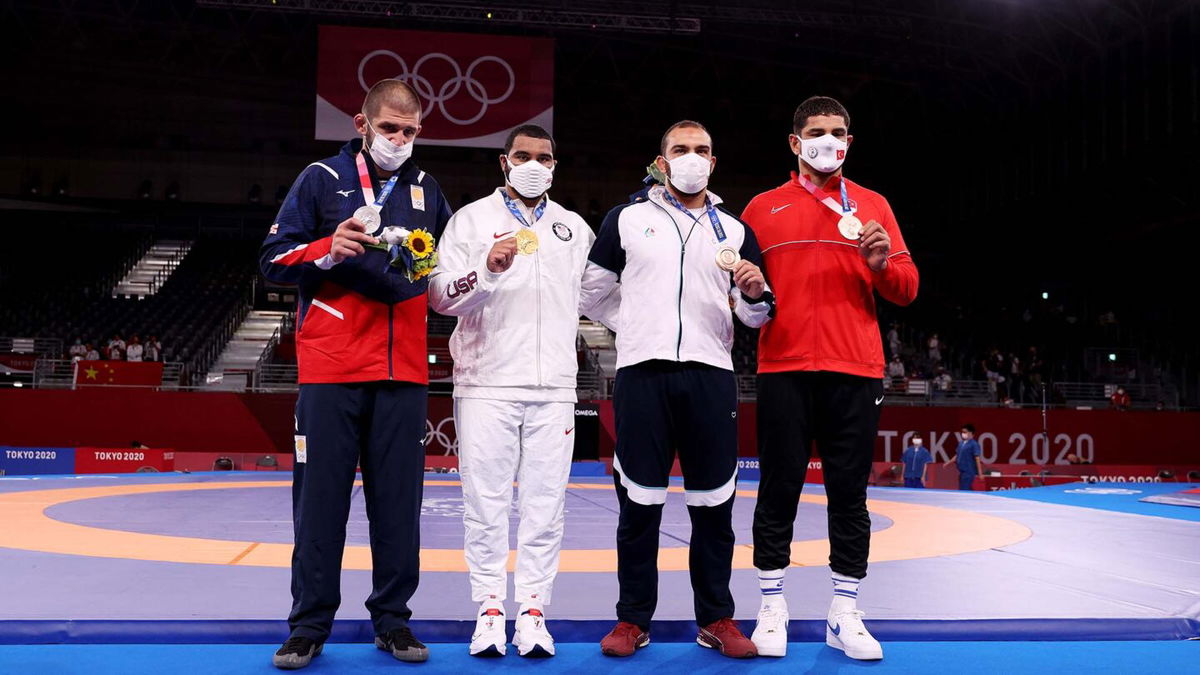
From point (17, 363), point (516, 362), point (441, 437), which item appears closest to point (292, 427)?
point (441, 437)

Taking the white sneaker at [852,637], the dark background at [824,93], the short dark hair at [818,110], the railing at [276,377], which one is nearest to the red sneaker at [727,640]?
the white sneaker at [852,637]

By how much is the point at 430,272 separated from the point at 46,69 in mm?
30976

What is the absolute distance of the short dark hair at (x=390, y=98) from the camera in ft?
12.9

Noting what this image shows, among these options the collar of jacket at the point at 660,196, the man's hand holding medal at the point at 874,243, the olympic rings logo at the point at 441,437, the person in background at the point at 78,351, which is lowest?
the olympic rings logo at the point at 441,437

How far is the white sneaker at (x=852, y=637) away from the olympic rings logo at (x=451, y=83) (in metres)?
16.2

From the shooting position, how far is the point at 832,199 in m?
4.22

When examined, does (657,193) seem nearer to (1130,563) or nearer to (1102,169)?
(1130,563)

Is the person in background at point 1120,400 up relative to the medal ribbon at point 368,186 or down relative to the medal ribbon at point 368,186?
down

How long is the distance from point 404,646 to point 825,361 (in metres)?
2.08

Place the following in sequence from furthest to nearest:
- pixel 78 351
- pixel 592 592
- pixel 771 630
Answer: pixel 78 351 → pixel 592 592 → pixel 771 630

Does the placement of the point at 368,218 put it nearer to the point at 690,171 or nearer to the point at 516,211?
the point at 516,211

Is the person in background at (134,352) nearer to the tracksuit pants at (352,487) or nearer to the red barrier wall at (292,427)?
the red barrier wall at (292,427)

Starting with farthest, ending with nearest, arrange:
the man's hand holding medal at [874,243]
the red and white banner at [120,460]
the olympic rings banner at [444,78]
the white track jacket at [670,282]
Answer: the olympic rings banner at [444,78] < the red and white banner at [120,460] < the white track jacket at [670,282] < the man's hand holding medal at [874,243]

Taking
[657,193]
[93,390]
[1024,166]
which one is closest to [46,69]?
[93,390]
